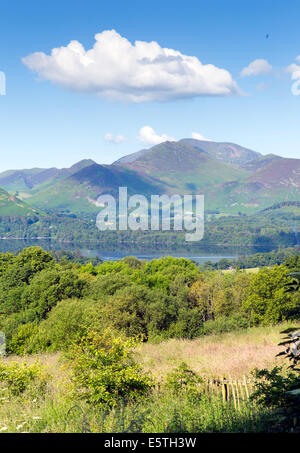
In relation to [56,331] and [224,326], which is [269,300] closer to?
[224,326]

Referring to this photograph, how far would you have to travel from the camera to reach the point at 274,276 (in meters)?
34.6

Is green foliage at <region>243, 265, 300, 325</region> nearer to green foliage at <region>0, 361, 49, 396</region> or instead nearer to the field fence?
the field fence

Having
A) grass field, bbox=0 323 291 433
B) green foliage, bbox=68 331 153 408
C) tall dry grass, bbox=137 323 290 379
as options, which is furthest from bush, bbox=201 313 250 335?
green foliage, bbox=68 331 153 408

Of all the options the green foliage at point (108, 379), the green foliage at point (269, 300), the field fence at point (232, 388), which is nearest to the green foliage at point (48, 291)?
the green foliage at point (269, 300)

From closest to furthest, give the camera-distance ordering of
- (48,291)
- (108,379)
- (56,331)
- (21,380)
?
(108,379) → (21,380) → (56,331) → (48,291)

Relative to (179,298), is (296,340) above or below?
above

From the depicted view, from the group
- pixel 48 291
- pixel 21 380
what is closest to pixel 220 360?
pixel 21 380

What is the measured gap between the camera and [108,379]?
30.1 ft

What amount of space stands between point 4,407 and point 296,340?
20.5 ft

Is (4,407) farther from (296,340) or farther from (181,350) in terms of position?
(181,350)

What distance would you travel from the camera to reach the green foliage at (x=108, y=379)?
9.09 metres

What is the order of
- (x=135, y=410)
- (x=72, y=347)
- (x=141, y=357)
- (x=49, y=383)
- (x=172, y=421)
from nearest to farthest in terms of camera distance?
(x=172, y=421) < (x=135, y=410) < (x=49, y=383) < (x=72, y=347) < (x=141, y=357)

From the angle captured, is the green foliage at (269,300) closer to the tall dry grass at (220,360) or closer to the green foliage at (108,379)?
the tall dry grass at (220,360)
